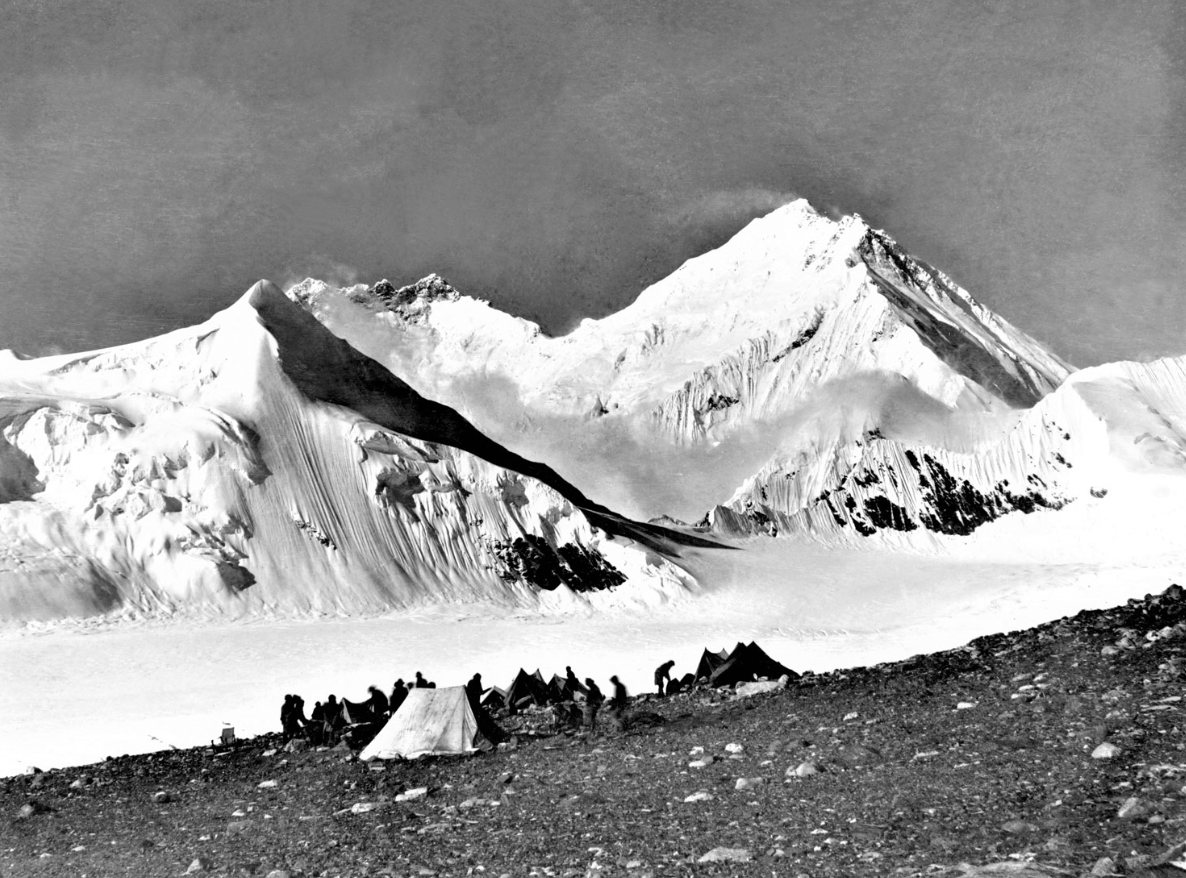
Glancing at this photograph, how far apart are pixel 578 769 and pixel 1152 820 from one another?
5536mm

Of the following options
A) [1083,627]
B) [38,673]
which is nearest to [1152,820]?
[1083,627]

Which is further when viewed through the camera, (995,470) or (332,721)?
(995,470)

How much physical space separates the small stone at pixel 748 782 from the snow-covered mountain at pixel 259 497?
44.6 meters

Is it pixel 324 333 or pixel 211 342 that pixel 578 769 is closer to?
pixel 211 342

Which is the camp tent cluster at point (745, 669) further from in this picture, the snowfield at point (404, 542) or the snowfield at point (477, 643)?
the snowfield at point (477, 643)

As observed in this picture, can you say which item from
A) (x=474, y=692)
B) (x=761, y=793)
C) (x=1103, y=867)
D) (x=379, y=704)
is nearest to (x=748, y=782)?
(x=761, y=793)

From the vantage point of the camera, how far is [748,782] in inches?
370

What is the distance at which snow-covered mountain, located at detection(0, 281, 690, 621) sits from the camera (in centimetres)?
5250

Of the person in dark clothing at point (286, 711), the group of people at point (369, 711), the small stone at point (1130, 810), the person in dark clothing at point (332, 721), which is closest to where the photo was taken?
the small stone at point (1130, 810)

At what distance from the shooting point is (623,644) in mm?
49219

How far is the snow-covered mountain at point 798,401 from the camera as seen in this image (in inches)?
4264

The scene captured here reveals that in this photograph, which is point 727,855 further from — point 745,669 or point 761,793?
point 745,669

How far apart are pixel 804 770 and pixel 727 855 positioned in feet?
7.18

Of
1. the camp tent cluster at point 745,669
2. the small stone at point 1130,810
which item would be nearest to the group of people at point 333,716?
the camp tent cluster at point 745,669
